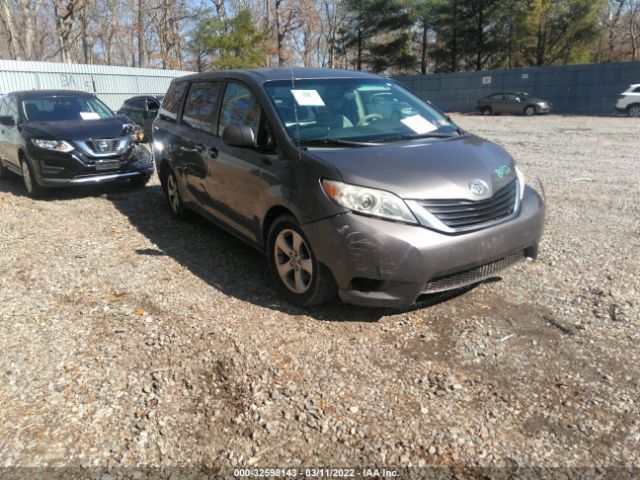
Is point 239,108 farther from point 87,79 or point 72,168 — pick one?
point 87,79

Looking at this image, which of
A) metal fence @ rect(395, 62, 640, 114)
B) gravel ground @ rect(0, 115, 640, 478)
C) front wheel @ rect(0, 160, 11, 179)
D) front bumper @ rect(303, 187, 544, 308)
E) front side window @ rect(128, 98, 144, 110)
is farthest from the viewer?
metal fence @ rect(395, 62, 640, 114)

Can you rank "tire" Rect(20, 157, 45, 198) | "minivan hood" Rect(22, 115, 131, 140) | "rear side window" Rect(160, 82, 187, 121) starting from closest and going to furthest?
"rear side window" Rect(160, 82, 187, 121) < "minivan hood" Rect(22, 115, 131, 140) < "tire" Rect(20, 157, 45, 198)

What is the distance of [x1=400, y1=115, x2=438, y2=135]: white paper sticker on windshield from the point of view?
4.36 m

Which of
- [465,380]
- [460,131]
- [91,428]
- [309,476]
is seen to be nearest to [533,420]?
[465,380]

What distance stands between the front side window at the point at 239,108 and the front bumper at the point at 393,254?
127 cm

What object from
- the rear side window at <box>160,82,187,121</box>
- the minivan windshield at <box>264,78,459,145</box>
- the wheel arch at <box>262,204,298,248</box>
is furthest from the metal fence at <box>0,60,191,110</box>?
the wheel arch at <box>262,204,298,248</box>

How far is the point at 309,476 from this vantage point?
238 cm

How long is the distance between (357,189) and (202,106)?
2682 millimetres

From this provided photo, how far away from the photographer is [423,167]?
3.56 m

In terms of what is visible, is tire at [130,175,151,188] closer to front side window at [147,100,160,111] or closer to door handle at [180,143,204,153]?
front side window at [147,100,160,111]

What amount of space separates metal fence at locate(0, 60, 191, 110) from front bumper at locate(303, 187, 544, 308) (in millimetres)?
18490

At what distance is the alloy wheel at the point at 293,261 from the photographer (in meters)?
3.76

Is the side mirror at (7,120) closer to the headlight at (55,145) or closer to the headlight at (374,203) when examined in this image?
the headlight at (55,145)

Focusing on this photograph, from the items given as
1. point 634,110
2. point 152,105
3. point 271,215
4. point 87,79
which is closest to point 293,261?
point 271,215
